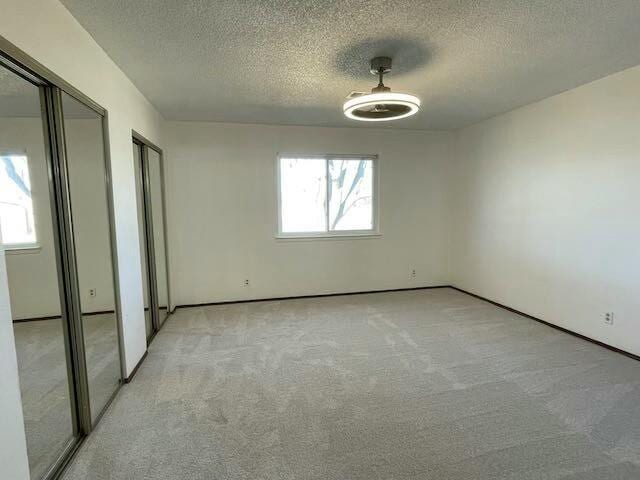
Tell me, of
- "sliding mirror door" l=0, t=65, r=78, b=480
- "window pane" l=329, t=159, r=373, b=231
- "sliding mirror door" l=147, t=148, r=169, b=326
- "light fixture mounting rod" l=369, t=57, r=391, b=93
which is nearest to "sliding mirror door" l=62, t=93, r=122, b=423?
"sliding mirror door" l=0, t=65, r=78, b=480

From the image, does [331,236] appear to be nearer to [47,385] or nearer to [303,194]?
[303,194]

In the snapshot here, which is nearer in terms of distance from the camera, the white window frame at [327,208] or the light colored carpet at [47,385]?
the light colored carpet at [47,385]

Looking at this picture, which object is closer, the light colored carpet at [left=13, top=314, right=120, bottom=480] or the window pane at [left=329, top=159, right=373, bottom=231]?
the light colored carpet at [left=13, top=314, right=120, bottom=480]

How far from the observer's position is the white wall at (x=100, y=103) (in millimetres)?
1278

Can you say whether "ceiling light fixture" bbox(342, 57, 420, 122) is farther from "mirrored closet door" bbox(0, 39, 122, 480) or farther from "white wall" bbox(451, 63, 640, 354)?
"white wall" bbox(451, 63, 640, 354)

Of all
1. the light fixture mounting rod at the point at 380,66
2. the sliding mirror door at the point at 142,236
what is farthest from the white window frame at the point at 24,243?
the light fixture mounting rod at the point at 380,66

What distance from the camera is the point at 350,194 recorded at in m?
4.87

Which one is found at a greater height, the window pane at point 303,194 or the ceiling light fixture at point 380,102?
the ceiling light fixture at point 380,102

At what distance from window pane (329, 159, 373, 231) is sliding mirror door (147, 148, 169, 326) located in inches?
87.5

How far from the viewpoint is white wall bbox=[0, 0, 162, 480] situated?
1.28 metres

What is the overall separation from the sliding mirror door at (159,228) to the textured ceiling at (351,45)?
70cm

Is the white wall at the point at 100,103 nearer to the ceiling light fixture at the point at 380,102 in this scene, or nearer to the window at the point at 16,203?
the window at the point at 16,203

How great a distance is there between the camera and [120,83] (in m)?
2.58

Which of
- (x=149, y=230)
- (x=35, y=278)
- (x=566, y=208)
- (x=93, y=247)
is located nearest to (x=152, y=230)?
(x=149, y=230)
